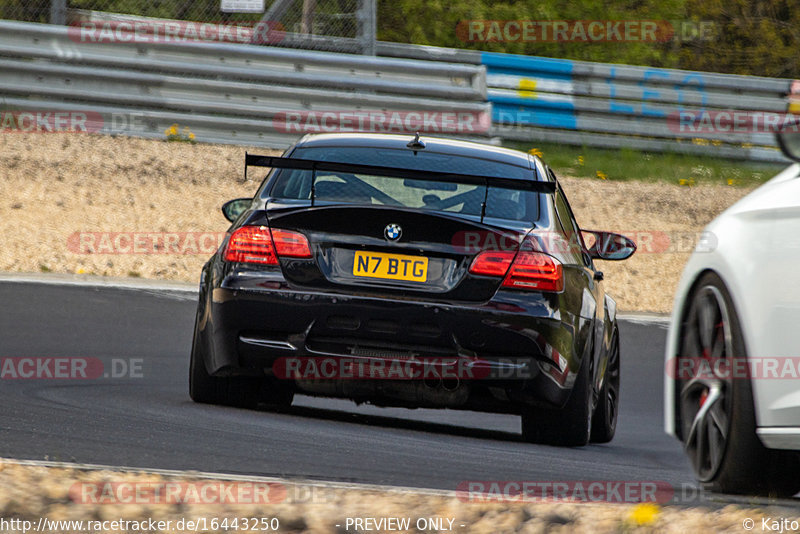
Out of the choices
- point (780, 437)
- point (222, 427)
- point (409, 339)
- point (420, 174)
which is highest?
point (420, 174)

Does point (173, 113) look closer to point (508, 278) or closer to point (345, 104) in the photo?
point (345, 104)

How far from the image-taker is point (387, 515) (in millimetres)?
3574

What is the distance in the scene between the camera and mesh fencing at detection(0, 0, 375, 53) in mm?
15336

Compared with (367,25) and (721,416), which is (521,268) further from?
(367,25)

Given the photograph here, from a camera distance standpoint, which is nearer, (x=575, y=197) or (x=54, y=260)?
(x=54, y=260)

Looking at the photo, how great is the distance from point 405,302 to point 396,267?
0.17 m

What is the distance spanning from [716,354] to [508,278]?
1.59 m

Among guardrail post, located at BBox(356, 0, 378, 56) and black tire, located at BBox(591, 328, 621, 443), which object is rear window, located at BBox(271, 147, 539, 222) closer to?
black tire, located at BBox(591, 328, 621, 443)

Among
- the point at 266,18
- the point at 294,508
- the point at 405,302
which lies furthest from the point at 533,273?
the point at 266,18

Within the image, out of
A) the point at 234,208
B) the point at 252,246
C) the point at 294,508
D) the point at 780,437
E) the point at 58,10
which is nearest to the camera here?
the point at 294,508

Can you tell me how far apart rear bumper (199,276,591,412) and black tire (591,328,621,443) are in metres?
1.10

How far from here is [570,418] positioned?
6430 millimetres

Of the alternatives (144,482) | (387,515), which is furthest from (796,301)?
(144,482)

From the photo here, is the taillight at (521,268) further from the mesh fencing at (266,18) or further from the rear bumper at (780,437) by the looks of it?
the mesh fencing at (266,18)
